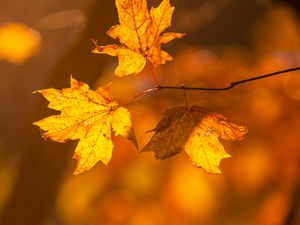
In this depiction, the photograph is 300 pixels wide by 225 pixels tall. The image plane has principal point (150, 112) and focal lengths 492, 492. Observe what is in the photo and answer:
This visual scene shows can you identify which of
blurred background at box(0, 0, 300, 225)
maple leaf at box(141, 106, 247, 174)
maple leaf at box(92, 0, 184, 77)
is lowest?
blurred background at box(0, 0, 300, 225)

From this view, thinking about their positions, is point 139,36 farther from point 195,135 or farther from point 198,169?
point 198,169

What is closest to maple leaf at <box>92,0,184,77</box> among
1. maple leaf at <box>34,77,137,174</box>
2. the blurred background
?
maple leaf at <box>34,77,137,174</box>

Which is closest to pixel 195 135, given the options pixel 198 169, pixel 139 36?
pixel 139 36

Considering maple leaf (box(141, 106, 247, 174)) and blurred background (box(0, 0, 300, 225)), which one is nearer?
maple leaf (box(141, 106, 247, 174))

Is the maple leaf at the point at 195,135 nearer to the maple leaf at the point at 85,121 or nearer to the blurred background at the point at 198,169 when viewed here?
the maple leaf at the point at 85,121

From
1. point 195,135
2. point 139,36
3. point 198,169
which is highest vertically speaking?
point 139,36

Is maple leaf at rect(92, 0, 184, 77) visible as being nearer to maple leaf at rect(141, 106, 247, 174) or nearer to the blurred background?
maple leaf at rect(141, 106, 247, 174)

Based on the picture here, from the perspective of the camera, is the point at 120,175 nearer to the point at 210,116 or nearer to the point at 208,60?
the point at 208,60
